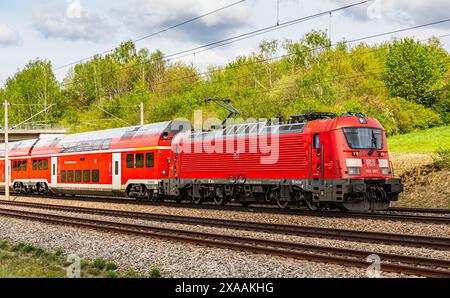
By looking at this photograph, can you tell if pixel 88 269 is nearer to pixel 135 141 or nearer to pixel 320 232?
pixel 320 232

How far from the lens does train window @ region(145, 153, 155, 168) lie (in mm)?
28484

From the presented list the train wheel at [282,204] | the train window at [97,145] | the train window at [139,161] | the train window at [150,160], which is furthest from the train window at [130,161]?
the train wheel at [282,204]

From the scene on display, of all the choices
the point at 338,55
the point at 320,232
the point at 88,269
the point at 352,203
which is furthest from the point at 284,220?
the point at 338,55

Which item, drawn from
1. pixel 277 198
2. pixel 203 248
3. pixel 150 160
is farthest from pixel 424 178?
pixel 203 248

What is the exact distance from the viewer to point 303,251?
1319 centimetres

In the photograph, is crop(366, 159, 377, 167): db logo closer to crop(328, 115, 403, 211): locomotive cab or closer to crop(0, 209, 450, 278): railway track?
crop(328, 115, 403, 211): locomotive cab

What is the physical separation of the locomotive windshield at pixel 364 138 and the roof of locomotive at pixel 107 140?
11.0 metres

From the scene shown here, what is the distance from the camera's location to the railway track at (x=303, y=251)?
10700mm

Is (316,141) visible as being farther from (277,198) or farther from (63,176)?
(63,176)

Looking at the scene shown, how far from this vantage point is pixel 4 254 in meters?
13.8

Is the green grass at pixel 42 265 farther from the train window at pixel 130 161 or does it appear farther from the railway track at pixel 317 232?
the train window at pixel 130 161

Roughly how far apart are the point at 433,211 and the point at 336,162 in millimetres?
4946

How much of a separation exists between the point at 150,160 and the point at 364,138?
11.9m

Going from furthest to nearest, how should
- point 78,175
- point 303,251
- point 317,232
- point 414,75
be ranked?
point 414,75 → point 78,175 → point 317,232 → point 303,251
